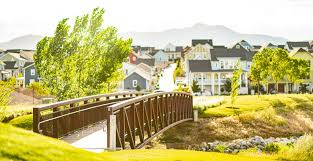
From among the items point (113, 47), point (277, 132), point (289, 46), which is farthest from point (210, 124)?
point (289, 46)

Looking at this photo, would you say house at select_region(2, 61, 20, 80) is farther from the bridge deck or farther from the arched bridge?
the bridge deck

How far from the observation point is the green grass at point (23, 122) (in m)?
35.1

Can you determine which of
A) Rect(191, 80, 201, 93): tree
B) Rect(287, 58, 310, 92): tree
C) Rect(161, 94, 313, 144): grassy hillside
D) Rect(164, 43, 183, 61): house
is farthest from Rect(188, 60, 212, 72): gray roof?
Rect(164, 43, 183, 61): house

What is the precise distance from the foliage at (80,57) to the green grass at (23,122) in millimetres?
2667

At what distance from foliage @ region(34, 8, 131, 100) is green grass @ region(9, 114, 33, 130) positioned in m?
2.67

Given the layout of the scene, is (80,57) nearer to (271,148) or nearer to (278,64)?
(271,148)

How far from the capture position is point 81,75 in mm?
40094

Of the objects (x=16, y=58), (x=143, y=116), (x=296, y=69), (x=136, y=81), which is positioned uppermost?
(x=16, y=58)

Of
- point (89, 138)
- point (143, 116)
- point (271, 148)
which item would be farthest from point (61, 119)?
point (271, 148)

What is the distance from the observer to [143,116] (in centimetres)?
2191

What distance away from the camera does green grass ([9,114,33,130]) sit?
3515cm

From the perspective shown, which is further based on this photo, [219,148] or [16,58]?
[16,58]

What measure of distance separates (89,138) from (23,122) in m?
18.1

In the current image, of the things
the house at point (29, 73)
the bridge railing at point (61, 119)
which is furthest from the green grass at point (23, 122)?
the house at point (29, 73)
